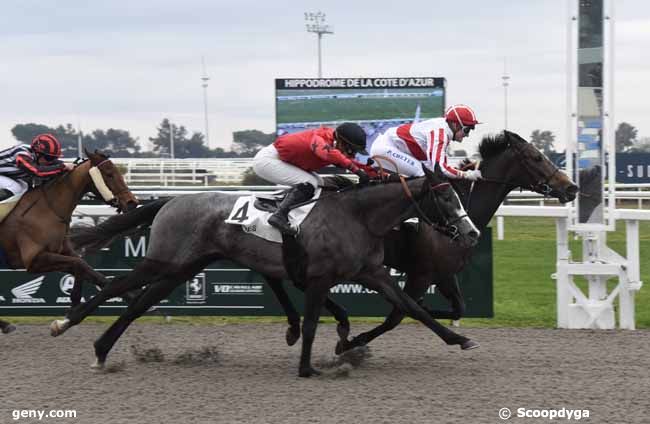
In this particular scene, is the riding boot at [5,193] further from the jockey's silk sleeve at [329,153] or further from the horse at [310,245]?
the jockey's silk sleeve at [329,153]

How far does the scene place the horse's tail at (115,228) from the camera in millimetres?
6875

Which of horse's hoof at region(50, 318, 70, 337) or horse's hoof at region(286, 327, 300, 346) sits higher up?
horse's hoof at region(50, 318, 70, 337)

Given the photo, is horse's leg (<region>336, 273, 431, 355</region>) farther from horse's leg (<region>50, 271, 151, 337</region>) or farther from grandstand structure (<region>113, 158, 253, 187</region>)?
grandstand structure (<region>113, 158, 253, 187</region>)

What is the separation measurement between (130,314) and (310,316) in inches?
47.6

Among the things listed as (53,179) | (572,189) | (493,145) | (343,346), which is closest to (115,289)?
(343,346)

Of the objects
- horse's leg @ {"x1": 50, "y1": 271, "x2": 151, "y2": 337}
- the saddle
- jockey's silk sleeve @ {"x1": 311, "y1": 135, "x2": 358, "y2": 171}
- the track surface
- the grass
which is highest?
jockey's silk sleeve @ {"x1": 311, "y1": 135, "x2": 358, "y2": 171}

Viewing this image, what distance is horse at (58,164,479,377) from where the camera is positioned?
6.09 m

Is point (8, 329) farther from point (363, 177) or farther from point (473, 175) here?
point (473, 175)

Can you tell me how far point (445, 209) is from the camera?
607 cm

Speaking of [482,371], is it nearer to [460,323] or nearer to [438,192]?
[438,192]

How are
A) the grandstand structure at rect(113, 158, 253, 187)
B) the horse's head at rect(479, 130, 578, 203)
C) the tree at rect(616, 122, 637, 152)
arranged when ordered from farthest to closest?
the tree at rect(616, 122, 637, 152) → the grandstand structure at rect(113, 158, 253, 187) → the horse's head at rect(479, 130, 578, 203)

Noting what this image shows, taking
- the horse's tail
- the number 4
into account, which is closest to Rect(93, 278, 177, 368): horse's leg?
the number 4

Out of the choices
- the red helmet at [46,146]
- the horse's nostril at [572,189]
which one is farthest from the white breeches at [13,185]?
the horse's nostril at [572,189]

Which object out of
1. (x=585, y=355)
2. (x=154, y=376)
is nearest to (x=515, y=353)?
(x=585, y=355)
